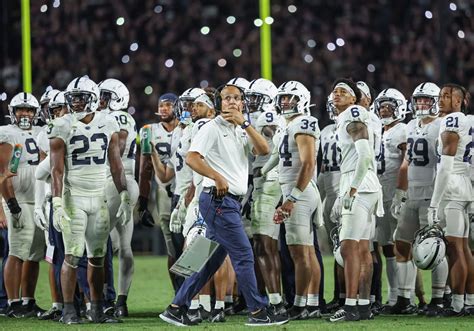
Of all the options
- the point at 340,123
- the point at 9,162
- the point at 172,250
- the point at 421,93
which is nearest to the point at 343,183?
the point at 340,123

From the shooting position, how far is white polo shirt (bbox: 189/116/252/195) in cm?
901

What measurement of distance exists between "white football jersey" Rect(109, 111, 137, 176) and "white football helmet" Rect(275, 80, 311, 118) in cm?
166

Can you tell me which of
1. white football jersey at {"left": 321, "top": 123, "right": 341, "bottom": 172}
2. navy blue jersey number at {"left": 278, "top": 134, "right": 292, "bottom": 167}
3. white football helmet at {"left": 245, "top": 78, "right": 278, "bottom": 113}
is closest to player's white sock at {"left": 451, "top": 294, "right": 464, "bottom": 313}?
navy blue jersey number at {"left": 278, "top": 134, "right": 292, "bottom": 167}

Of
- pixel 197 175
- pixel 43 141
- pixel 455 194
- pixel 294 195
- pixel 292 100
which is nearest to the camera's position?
pixel 294 195

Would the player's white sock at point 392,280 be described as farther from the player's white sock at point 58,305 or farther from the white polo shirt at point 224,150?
the player's white sock at point 58,305

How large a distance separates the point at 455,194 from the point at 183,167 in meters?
2.43

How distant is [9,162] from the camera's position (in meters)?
11.1

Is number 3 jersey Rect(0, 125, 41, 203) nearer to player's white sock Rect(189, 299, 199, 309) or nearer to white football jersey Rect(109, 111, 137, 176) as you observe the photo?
white football jersey Rect(109, 111, 137, 176)

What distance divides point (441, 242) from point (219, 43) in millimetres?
10017

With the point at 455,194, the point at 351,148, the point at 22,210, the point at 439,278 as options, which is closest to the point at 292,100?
the point at 351,148

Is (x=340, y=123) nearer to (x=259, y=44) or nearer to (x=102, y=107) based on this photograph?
(x=102, y=107)

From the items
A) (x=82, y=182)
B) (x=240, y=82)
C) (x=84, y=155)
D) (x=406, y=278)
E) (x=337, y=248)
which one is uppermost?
(x=240, y=82)

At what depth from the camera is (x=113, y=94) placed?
1131 cm

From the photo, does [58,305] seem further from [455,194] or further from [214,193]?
[455,194]
